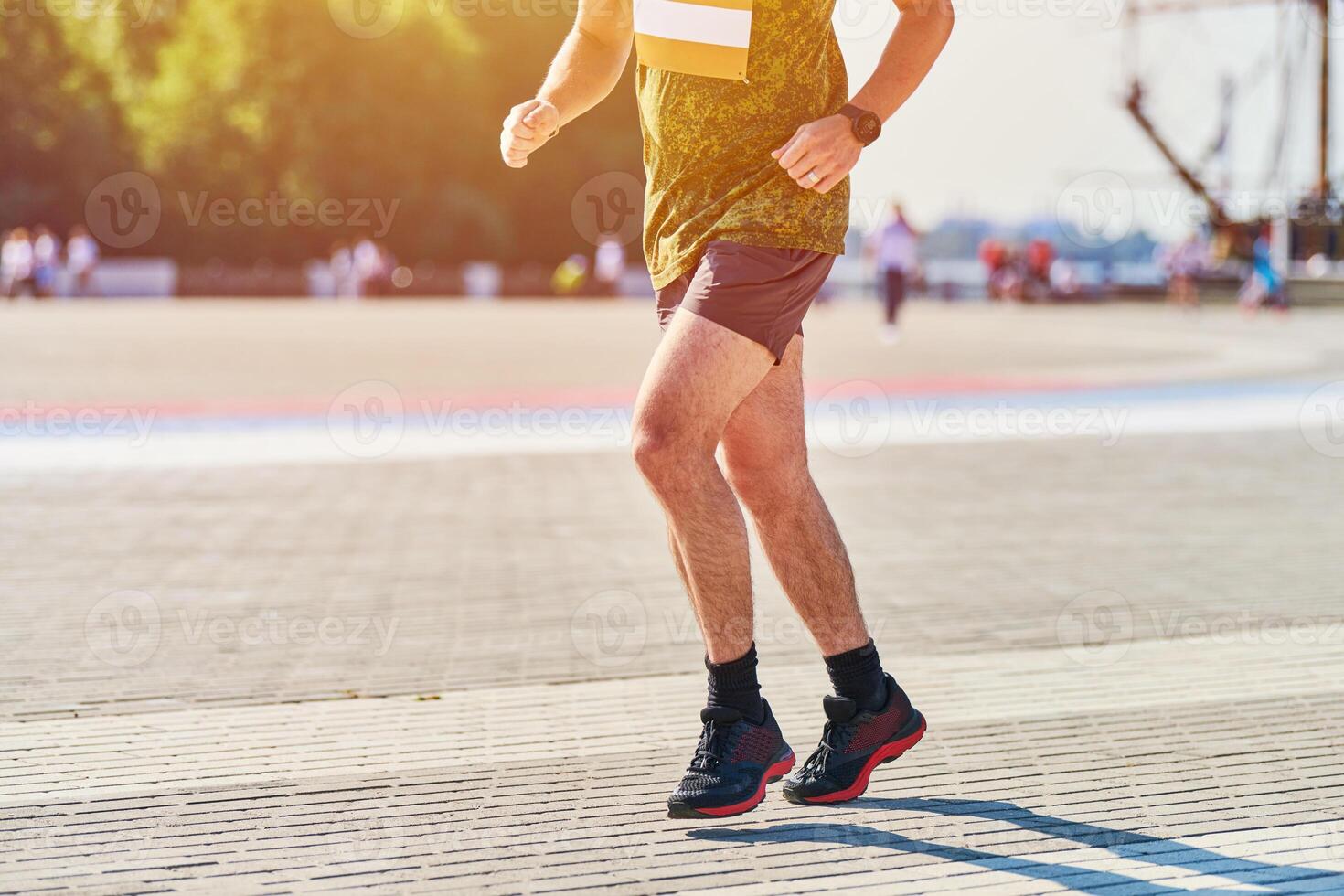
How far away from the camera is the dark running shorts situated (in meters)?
2.74

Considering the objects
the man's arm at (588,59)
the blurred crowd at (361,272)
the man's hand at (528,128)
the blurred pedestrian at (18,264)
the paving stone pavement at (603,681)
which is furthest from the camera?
the blurred crowd at (361,272)

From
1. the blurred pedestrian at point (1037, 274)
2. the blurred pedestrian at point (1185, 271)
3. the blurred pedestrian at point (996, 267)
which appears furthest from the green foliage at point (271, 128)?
the blurred pedestrian at point (1185, 271)

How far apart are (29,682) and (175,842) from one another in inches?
56.1

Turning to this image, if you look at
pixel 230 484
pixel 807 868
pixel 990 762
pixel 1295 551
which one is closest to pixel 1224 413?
pixel 1295 551

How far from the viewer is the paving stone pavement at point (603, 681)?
2656mm

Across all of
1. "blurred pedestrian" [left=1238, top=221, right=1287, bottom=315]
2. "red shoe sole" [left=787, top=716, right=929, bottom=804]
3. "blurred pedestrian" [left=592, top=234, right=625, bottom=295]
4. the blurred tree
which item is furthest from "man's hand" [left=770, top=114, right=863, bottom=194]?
the blurred tree

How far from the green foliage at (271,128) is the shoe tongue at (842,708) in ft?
161

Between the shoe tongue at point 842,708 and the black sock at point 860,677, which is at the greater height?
the black sock at point 860,677

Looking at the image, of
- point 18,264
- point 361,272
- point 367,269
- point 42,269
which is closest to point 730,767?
point 18,264

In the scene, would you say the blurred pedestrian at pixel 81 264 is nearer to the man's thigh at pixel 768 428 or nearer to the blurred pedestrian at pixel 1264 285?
the blurred pedestrian at pixel 1264 285

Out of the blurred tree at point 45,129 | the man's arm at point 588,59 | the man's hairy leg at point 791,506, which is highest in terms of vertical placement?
the blurred tree at point 45,129

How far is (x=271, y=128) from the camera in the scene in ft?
169

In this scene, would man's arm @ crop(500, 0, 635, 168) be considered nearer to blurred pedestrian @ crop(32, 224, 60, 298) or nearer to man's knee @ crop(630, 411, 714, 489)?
man's knee @ crop(630, 411, 714, 489)

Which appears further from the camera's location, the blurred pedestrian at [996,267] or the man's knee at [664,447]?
the blurred pedestrian at [996,267]
